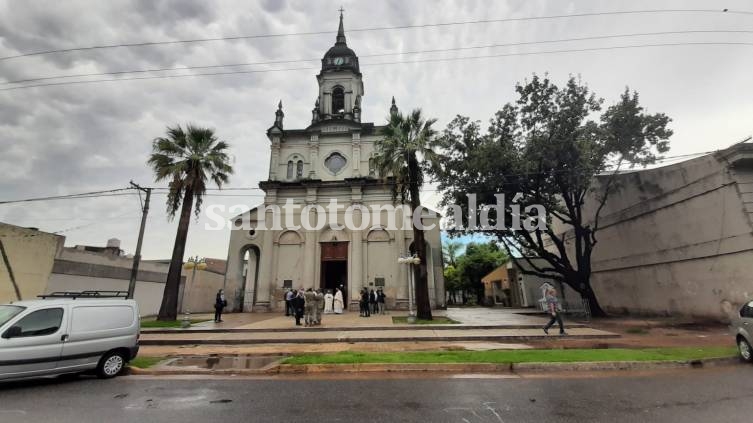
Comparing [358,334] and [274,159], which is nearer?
[358,334]

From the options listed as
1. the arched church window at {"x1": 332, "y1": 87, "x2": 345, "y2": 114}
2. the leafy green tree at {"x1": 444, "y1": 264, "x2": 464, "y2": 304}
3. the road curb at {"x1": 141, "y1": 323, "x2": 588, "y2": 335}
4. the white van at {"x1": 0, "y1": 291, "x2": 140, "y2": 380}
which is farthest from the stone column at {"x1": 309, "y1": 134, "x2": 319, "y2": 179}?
the leafy green tree at {"x1": 444, "y1": 264, "x2": 464, "y2": 304}

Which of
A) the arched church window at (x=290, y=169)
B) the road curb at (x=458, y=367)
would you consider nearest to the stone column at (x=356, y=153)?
the arched church window at (x=290, y=169)

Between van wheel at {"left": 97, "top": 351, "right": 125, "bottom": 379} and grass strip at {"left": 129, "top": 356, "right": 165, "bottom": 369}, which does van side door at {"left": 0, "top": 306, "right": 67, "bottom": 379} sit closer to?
van wheel at {"left": 97, "top": 351, "right": 125, "bottom": 379}

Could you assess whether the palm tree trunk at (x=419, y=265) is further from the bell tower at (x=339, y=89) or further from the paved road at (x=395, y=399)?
the bell tower at (x=339, y=89)

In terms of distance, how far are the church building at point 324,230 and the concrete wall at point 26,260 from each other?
10.2m

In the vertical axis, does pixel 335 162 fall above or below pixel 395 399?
above

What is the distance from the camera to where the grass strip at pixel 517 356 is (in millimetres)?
7980

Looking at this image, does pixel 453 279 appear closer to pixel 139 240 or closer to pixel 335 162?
pixel 335 162

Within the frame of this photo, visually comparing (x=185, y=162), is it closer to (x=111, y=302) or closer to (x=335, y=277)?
(x=111, y=302)

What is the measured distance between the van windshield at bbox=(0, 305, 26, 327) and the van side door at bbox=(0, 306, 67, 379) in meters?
0.18

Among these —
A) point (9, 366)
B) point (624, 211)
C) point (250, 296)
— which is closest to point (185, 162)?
point (250, 296)

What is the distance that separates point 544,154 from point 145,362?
17420 millimetres

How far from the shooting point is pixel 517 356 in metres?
8.39

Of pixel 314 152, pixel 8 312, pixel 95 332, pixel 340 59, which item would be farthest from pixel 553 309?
pixel 340 59
